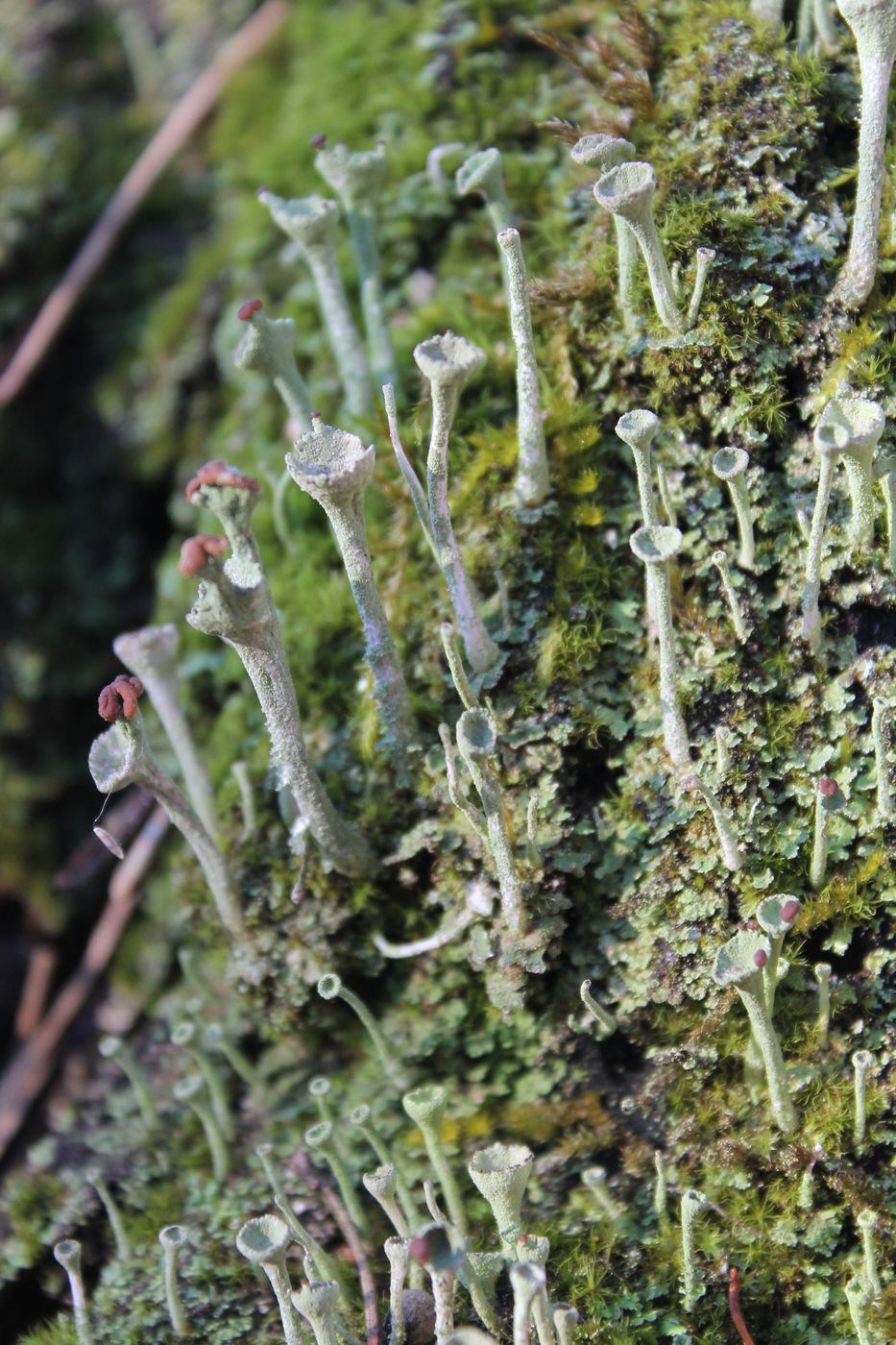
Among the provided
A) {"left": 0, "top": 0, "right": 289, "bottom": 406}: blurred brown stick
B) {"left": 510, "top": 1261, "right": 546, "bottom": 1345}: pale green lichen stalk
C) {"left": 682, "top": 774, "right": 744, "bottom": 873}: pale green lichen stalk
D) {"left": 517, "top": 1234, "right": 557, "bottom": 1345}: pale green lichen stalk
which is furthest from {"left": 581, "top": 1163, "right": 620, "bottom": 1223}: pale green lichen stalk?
{"left": 0, "top": 0, "right": 289, "bottom": 406}: blurred brown stick

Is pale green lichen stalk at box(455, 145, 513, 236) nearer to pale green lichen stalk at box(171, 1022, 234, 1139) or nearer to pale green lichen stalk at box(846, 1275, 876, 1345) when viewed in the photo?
pale green lichen stalk at box(171, 1022, 234, 1139)

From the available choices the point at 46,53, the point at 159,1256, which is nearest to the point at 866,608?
the point at 159,1256

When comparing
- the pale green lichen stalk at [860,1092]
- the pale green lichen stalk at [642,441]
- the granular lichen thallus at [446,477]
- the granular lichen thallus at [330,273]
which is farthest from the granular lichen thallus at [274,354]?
the pale green lichen stalk at [860,1092]

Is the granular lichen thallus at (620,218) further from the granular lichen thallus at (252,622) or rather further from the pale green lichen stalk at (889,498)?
the granular lichen thallus at (252,622)

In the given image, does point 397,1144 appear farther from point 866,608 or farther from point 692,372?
point 692,372

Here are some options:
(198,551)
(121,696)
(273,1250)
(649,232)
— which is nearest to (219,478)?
(198,551)

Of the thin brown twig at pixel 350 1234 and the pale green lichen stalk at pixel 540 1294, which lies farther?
the thin brown twig at pixel 350 1234
